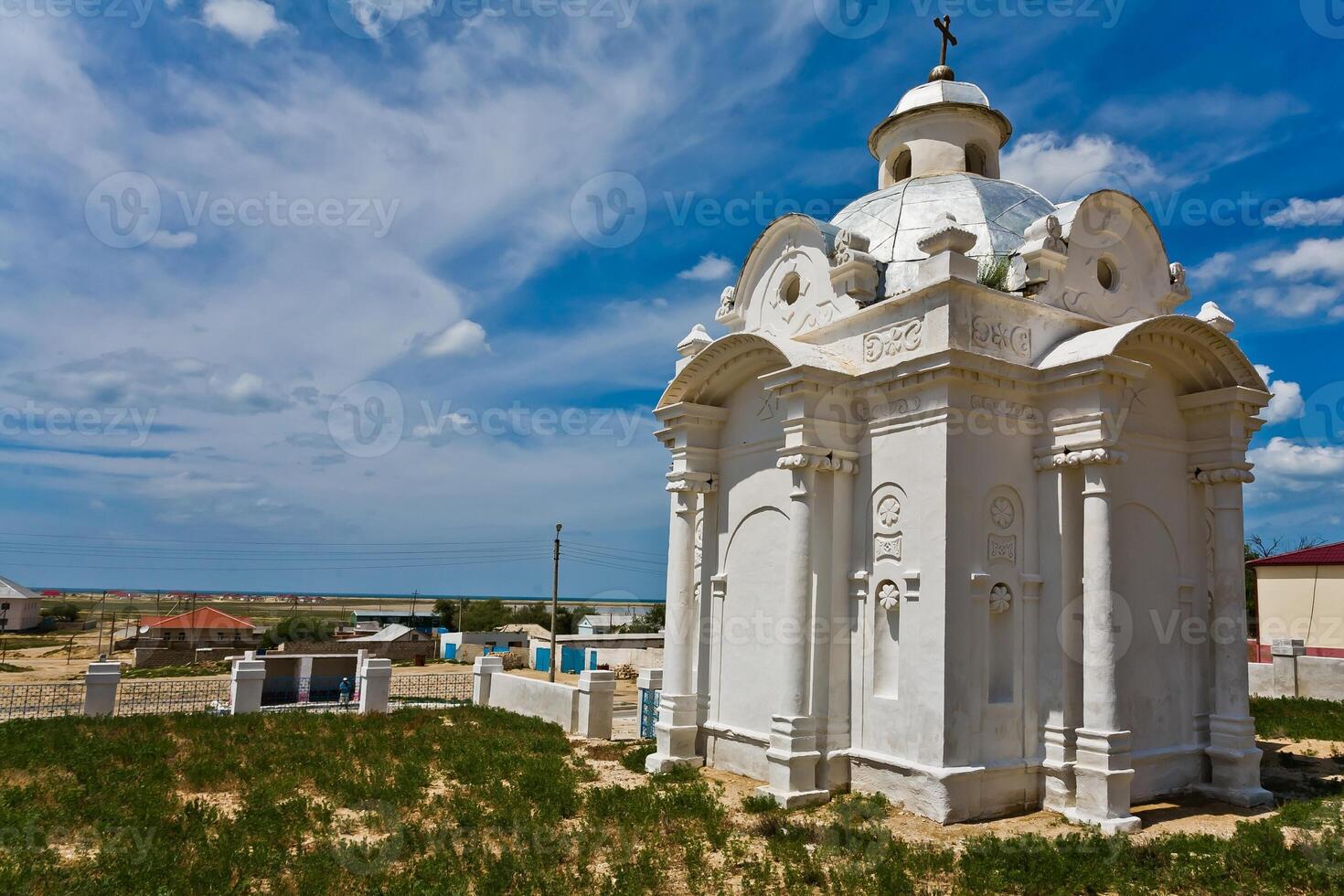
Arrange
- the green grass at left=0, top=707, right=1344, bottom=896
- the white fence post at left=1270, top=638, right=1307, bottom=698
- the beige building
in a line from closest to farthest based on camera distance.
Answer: the green grass at left=0, top=707, right=1344, bottom=896 < the white fence post at left=1270, top=638, right=1307, bottom=698 < the beige building

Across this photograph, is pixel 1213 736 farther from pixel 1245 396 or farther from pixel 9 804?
pixel 9 804

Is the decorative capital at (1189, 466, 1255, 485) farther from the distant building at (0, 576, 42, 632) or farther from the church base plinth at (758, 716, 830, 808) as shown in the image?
the distant building at (0, 576, 42, 632)

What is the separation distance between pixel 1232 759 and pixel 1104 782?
283 cm

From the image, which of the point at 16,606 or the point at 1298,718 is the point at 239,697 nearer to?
the point at 1298,718

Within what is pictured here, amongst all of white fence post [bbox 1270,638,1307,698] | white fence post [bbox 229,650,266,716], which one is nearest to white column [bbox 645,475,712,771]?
white fence post [bbox 229,650,266,716]

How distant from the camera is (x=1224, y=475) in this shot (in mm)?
11352

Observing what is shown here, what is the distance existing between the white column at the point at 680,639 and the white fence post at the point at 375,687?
915cm

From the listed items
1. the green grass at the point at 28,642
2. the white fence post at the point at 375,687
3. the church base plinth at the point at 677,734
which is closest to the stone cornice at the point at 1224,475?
the church base plinth at the point at 677,734

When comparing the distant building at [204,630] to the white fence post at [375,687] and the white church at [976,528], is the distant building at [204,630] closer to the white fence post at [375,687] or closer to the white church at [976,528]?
the white fence post at [375,687]

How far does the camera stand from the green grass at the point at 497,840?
7.30m

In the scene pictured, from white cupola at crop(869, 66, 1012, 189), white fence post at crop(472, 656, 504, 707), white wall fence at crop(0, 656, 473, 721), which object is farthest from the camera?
white fence post at crop(472, 656, 504, 707)

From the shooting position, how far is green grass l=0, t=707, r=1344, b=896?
287 inches

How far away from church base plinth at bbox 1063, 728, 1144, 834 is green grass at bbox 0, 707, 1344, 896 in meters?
0.44

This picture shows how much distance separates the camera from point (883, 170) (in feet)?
51.4
